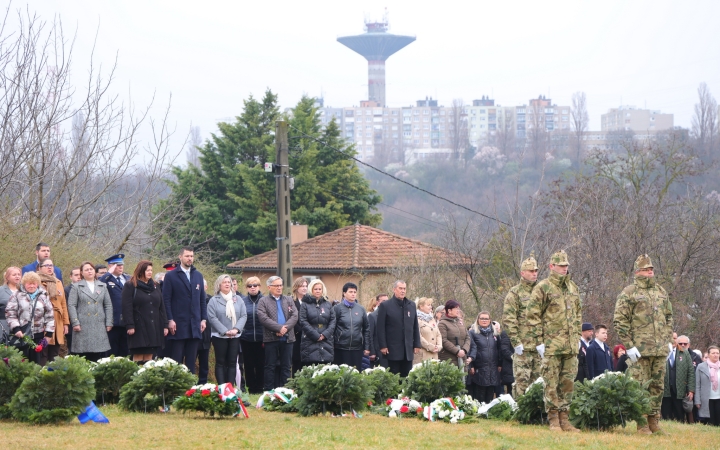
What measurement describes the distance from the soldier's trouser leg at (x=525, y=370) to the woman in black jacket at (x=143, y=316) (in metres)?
5.02

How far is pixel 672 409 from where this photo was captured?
16.8 m

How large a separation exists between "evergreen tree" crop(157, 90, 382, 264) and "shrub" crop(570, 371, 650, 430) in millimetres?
35403

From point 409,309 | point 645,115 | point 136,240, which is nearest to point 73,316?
point 409,309

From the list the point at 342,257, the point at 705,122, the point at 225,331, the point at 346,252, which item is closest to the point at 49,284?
the point at 225,331

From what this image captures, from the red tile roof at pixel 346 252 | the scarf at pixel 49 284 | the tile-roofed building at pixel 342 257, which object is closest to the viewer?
the scarf at pixel 49 284

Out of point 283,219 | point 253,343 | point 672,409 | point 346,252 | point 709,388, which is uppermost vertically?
point 283,219

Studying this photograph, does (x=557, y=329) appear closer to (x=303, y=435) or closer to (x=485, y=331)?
(x=303, y=435)

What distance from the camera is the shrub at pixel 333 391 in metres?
11.4

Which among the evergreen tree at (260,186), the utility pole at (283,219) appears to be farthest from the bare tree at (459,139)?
the utility pole at (283,219)

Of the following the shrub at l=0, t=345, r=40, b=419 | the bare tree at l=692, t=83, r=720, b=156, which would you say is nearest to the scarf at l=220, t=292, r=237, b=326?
the shrub at l=0, t=345, r=40, b=419

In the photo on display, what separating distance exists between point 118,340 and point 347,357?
11.5ft

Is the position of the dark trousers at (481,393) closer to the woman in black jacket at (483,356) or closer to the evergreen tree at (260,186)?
the woman in black jacket at (483,356)

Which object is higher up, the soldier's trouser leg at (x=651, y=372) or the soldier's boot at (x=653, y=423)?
the soldier's trouser leg at (x=651, y=372)

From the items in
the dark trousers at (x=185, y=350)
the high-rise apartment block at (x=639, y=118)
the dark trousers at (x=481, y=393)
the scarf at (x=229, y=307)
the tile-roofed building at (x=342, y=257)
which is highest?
the high-rise apartment block at (x=639, y=118)
